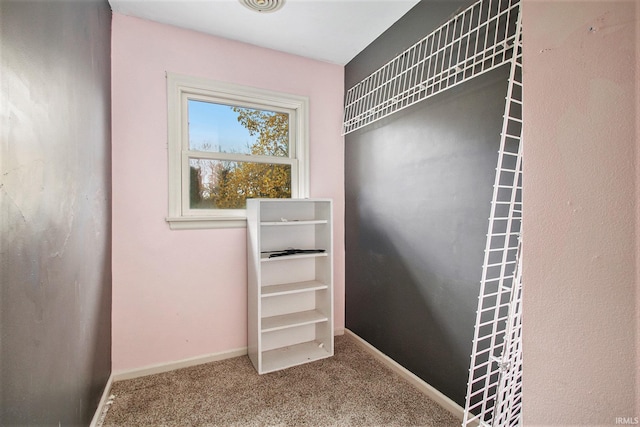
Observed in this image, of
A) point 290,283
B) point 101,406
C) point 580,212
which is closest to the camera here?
point 580,212

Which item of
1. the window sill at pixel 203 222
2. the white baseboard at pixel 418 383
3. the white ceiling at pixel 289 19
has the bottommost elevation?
the white baseboard at pixel 418 383

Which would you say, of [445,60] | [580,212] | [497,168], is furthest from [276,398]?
[445,60]

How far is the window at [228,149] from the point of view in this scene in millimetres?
2061

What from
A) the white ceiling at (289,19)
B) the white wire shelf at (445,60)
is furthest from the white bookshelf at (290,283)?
the white ceiling at (289,19)

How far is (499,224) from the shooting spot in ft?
4.47

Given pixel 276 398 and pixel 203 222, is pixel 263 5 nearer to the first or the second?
pixel 203 222

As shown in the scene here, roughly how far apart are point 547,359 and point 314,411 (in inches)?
56.1

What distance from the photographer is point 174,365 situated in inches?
80.6

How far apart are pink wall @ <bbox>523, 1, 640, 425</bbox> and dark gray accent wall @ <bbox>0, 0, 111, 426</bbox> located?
1.17m

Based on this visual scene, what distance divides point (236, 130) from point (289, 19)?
845 mm

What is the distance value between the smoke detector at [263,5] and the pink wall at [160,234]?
0.41m

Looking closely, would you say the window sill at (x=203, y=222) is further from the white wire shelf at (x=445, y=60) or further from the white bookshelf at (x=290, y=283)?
the white wire shelf at (x=445, y=60)

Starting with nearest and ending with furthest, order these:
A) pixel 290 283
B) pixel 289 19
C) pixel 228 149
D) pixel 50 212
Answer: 1. pixel 50 212
2. pixel 289 19
3. pixel 228 149
4. pixel 290 283

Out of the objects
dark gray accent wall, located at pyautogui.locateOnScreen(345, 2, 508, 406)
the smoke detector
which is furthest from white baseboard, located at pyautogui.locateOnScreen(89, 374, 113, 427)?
the smoke detector
